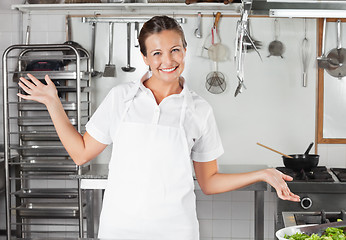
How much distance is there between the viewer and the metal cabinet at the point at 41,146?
4.02m

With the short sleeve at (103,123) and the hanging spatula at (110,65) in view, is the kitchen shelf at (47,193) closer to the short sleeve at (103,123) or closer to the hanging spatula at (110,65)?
the hanging spatula at (110,65)

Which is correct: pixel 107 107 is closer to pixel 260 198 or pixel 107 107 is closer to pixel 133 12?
pixel 260 198

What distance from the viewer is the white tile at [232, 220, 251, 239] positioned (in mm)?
4395

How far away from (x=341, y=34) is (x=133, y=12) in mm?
1772

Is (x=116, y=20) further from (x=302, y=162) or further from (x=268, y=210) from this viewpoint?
(x=268, y=210)

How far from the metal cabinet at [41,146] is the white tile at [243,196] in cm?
134

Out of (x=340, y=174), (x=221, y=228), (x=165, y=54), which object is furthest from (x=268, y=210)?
(x=165, y=54)

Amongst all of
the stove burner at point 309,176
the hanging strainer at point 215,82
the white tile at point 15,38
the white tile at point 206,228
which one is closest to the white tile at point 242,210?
the white tile at point 206,228

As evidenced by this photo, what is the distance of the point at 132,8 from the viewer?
421 centimetres

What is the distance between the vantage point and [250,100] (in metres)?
4.31

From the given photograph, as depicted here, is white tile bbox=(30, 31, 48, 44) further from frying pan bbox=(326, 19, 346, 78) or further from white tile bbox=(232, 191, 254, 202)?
frying pan bbox=(326, 19, 346, 78)

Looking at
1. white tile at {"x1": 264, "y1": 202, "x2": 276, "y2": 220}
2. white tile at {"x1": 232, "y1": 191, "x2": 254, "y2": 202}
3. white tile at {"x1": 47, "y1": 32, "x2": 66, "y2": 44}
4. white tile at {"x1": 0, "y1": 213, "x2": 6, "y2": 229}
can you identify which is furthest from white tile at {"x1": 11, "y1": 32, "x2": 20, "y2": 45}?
white tile at {"x1": 264, "y1": 202, "x2": 276, "y2": 220}

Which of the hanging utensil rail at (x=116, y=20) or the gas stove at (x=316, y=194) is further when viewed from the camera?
the hanging utensil rail at (x=116, y=20)

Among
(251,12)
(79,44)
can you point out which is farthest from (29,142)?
(251,12)
